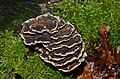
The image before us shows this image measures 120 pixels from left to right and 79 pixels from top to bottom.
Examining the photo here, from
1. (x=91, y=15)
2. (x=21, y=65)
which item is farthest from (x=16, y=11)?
(x=91, y=15)

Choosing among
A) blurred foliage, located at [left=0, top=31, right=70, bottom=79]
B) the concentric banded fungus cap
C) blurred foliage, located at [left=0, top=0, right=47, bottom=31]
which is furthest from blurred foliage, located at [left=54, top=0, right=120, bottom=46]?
blurred foliage, located at [left=0, top=31, right=70, bottom=79]

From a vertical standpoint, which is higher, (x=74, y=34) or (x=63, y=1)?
(x=63, y=1)

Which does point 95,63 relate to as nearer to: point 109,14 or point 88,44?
point 88,44

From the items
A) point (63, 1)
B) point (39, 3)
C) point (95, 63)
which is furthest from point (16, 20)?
point (95, 63)

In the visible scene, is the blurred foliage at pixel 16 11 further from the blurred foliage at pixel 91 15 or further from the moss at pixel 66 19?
the blurred foliage at pixel 91 15

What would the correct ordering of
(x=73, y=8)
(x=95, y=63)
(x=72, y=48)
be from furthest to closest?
(x=73, y=8)
(x=95, y=63)
(x=72, y=48)

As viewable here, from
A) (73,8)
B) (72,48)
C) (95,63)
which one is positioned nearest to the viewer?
(72,48)

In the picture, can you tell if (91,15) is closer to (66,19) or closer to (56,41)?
(66,19)
